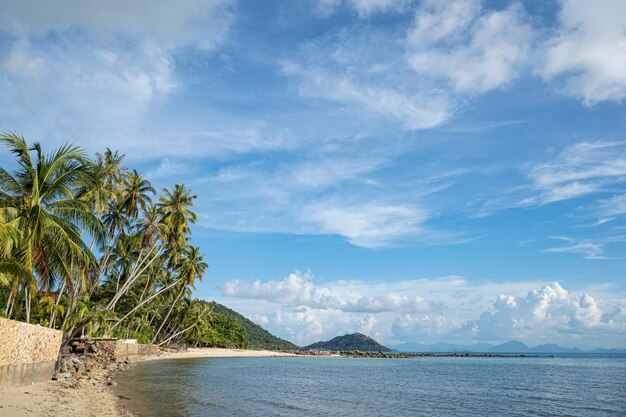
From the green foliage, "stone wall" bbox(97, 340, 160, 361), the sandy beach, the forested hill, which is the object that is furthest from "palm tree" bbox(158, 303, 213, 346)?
the forested hill

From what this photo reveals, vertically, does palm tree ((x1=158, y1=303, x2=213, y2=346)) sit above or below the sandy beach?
above

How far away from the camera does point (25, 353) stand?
63.8ft

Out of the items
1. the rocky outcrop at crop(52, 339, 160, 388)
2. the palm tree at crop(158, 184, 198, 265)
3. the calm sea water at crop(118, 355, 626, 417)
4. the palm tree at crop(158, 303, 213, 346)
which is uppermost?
the palm tree at crop(158, 184, 198, 265)

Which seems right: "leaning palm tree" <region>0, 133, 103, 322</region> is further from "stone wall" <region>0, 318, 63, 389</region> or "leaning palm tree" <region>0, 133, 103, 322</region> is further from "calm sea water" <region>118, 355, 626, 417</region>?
"calm sea water" <region>118, 355, 626, 417</region>

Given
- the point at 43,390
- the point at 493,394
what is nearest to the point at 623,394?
the point at 493,394

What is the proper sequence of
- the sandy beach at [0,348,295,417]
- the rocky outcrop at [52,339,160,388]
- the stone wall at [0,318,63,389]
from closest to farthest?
the sandy beach at [0,348,295,417]
the stone wall at [0,318,63,389]
the rocky outcrop at [52,339,160,388]

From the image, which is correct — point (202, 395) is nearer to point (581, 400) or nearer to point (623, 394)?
point (581, 400)

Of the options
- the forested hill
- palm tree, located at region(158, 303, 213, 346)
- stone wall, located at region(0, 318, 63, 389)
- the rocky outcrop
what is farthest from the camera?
the forested hill

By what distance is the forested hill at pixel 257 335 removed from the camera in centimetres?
15825

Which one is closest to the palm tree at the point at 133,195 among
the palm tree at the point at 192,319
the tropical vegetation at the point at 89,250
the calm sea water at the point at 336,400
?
the tropical vegetation at the point at 89,250

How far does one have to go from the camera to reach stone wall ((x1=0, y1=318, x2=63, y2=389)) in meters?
17.2

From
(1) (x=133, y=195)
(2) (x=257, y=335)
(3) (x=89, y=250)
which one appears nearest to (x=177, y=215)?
(1) (x=133, y=195)

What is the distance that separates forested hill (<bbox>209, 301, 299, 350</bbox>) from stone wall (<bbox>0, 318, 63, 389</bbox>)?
13631cm

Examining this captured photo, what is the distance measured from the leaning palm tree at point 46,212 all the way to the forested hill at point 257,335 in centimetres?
13963
